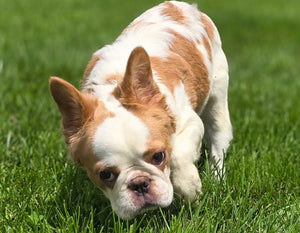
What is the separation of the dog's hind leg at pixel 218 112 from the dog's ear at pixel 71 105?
1.50 metres

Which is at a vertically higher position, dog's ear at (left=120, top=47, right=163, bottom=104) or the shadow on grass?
dog's ear at (left=120, top=47, right=163, bottom=104)

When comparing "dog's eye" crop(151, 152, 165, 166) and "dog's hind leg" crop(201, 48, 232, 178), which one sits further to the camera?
"dog's hind leg" crop(201, 48, 232, 178)

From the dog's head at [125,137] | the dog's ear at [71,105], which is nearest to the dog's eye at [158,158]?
the dog's head at [125,137]

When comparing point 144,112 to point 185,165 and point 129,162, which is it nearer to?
point 129,162

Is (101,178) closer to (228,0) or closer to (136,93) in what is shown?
(136,93)

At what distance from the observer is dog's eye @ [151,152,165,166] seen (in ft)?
9.66

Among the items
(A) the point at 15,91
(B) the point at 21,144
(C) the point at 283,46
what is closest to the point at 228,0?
(C) the point at 283,46

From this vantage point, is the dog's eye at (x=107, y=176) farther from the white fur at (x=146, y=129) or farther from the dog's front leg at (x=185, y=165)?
the dog's front leg at (x=185, y=165)

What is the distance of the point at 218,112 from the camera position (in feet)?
13.9

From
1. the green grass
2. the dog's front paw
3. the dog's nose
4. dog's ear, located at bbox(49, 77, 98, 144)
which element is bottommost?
the green grass

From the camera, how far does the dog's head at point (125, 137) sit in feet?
9.25

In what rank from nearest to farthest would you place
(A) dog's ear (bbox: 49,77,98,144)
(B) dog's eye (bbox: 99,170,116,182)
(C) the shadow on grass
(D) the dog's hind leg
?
(A) dog's ear (bbox: 49,77,98,144)
(B) dog's eye (bbox: 99,170,116,182)
(C) the shadow on grass
(D) the dog's hind leg

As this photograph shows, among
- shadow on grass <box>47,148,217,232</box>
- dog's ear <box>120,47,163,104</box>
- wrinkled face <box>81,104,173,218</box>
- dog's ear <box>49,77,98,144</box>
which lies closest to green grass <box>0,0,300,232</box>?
shadow on grass <box>47,148,217,232</box>

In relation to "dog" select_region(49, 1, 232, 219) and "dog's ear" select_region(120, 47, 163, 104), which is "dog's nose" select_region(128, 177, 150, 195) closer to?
"dog" select_region(49, 1, 232, 219)
